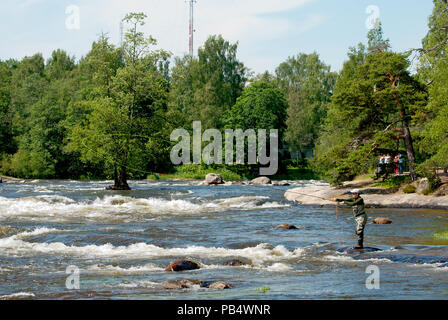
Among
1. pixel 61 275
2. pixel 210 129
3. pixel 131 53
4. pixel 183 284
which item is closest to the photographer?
pixel 183 284

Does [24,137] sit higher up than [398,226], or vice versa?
[24,137]

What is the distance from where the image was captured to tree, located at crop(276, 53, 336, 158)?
7938 centimetres

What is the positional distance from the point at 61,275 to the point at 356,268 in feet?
24.6

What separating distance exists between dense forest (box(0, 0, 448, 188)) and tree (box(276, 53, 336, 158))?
0.69ft

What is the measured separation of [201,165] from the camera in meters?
70.1

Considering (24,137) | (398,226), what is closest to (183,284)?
(398,226)

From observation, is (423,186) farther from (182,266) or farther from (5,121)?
(5,121)

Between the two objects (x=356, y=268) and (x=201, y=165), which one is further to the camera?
(x=201, y=165)

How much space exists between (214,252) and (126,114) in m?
29.6

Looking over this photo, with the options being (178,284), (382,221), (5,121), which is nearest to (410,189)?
(382,221)

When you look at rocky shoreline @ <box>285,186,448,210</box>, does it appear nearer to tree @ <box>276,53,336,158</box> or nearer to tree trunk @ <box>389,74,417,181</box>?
tree trunk @ <box>389,74,417,181</box>

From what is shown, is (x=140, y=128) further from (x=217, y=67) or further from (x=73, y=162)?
(x=217, y=67)

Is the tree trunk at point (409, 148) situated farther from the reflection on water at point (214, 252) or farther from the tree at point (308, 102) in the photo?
the tree at point (308, 102)

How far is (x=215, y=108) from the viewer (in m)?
75.2
